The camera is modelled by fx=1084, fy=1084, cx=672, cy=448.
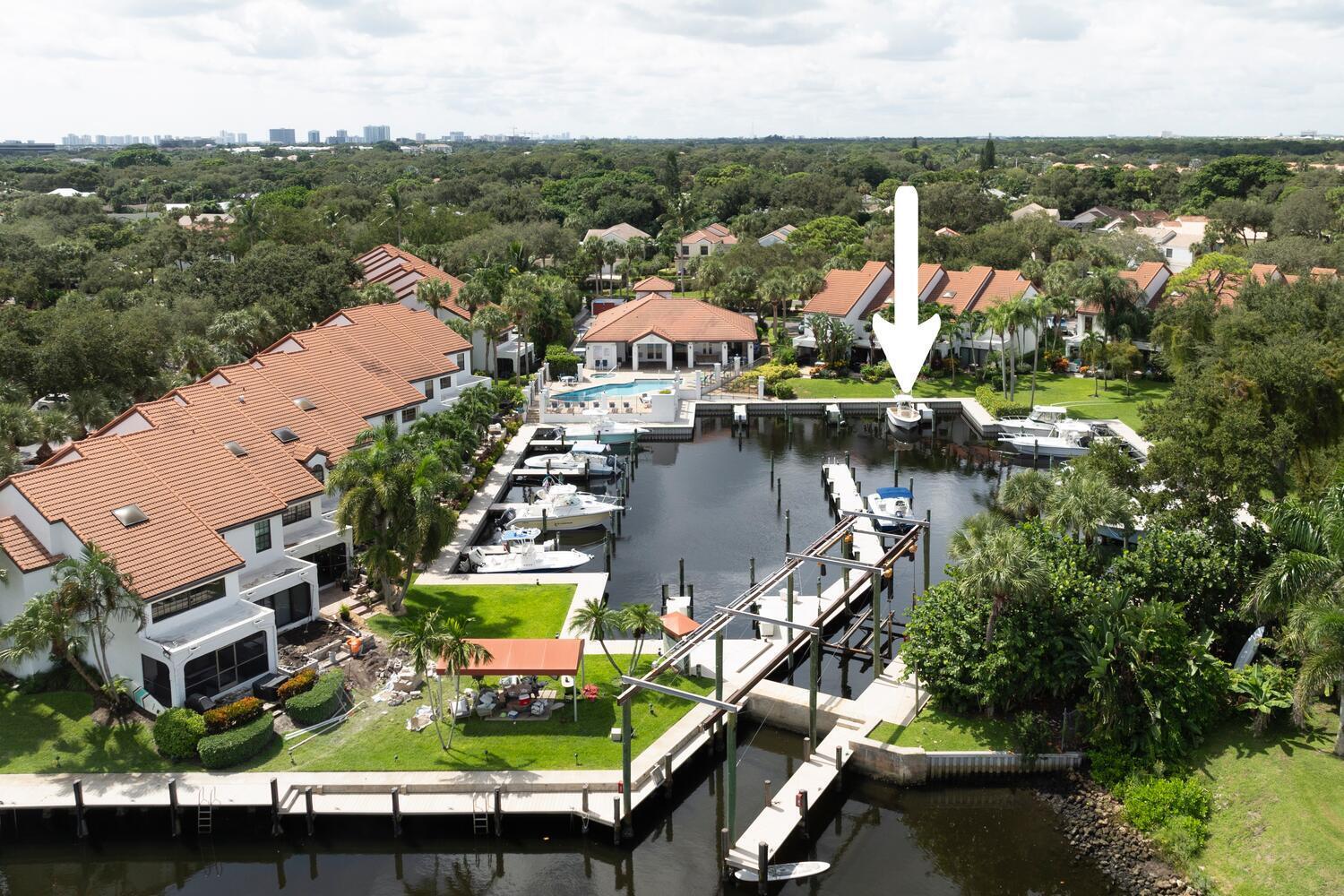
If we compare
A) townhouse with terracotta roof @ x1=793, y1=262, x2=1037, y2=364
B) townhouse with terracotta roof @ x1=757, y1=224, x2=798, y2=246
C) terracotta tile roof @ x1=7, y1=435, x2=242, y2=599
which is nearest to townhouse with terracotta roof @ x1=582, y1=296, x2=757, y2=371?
townhouse with terracotta roof @ x1=793, y1=262, x2=1037, y2=364

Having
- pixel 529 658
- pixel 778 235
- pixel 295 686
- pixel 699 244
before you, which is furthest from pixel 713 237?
pixel 295 686

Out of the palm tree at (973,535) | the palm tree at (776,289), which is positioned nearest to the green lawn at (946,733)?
the palm tree at (973,535)

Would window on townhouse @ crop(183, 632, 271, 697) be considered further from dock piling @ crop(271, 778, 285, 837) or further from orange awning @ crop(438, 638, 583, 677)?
orange awning @ crop(438, 638, 583, 677)

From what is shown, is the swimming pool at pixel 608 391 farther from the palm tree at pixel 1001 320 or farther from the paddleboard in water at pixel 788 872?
the paddleboard in water at pixel 788 872

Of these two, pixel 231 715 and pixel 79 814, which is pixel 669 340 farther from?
pixel 79 814

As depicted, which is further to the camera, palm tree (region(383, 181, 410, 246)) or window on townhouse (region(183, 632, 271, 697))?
palm tree (region(383, 181, 410, 246))

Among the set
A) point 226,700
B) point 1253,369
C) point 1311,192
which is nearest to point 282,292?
point 226,700
